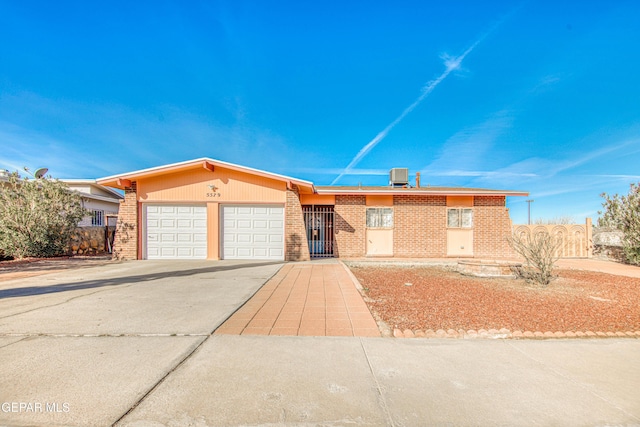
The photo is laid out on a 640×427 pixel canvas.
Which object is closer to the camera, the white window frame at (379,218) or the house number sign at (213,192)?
the house number sign at (213,192)

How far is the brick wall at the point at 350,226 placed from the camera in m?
13.0

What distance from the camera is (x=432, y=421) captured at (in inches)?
81.4

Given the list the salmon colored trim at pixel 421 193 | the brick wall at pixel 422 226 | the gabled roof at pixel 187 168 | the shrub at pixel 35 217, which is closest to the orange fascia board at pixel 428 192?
the salmon colored trim at pixel 421 193

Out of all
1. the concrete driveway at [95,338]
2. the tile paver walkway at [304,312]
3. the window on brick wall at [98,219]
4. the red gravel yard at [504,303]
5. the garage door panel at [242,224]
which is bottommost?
the red gravel yard at [504,303]

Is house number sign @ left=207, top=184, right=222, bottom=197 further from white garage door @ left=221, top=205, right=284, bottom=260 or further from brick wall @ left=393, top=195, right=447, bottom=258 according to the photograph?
brick wall @ left=393, top=195, right=447, bottom=258

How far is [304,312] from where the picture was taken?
4.56 m

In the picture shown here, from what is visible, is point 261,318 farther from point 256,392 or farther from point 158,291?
point 158,291

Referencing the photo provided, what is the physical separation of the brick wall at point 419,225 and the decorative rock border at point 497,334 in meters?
9.31

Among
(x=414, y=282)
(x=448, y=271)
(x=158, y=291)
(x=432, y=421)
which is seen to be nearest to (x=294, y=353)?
(x=432, y=421)

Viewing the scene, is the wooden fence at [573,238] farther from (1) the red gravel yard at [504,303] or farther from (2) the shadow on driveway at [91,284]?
(2) the shadow on driveway at [91,284]

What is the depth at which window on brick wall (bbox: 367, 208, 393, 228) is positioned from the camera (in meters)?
13.2

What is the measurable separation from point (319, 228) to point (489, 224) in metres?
7.90

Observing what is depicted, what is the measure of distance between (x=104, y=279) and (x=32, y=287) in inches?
50.5

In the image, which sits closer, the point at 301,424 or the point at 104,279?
the point at 301,424
